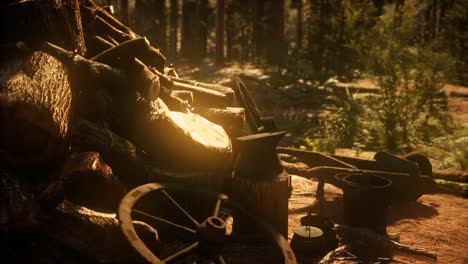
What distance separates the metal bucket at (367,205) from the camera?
464cm

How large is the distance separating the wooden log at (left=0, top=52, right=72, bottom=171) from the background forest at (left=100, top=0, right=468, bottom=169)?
4.72 m

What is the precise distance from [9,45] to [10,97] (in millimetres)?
783

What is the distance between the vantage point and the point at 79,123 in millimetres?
3979

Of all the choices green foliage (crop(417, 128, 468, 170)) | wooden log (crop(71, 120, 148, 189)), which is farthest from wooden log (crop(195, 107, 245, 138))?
green foliage (crop(417, 128, 468, 170))

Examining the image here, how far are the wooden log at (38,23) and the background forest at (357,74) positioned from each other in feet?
13.1

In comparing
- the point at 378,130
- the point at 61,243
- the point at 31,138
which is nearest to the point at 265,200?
the point at 61,243

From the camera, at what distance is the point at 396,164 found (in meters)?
5.92

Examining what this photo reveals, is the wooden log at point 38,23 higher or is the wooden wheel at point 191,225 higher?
the wooden log at point 38,23

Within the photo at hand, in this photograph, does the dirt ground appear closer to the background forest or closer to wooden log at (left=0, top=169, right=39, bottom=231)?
the background forest

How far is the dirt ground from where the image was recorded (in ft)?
14.7

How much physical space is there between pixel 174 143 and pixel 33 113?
1362mm

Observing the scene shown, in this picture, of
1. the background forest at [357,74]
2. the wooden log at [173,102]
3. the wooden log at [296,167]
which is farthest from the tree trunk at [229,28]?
the wooden log at [173,102]

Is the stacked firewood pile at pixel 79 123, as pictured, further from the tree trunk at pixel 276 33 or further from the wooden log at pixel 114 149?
the tree trunk at pixel 276 33

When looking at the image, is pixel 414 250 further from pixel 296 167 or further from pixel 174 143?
pixel 296 167
